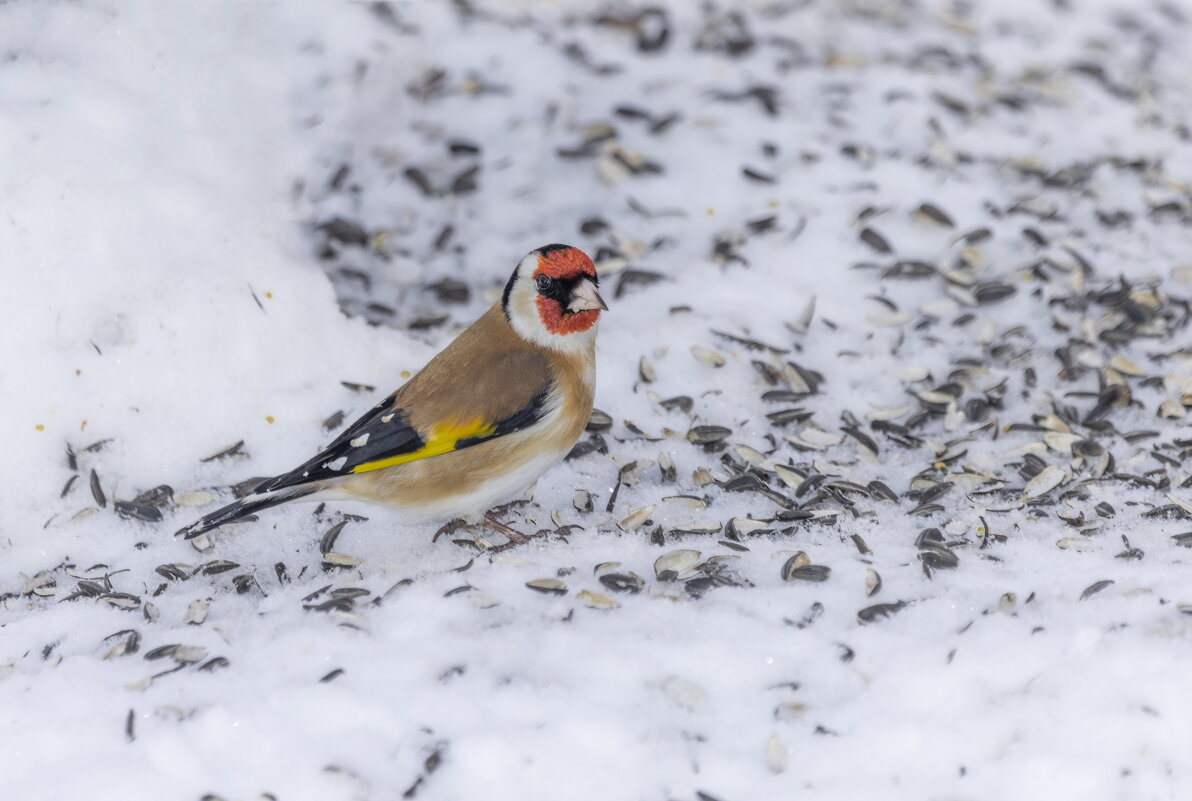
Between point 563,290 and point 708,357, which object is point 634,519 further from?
point 708,357

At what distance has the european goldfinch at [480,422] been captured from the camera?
380 cm

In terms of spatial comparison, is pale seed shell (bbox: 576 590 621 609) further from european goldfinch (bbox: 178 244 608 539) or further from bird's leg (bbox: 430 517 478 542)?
bird's leg (bbox: 430 517 478 542)

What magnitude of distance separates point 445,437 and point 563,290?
665mm

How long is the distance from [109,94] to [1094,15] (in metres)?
6.39

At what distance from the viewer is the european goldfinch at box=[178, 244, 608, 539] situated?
12.5ft

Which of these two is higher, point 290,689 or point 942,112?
point 942,112

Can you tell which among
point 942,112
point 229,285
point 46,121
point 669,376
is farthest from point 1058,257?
point 46,121

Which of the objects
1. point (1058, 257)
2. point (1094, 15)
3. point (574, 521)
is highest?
point (1094, 15)

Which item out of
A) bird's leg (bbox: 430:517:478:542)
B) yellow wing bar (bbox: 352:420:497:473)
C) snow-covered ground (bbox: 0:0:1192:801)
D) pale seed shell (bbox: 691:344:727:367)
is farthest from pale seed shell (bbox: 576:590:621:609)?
pale seed shell (bbox: 691:344:727:367)

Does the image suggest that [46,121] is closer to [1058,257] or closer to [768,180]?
[768,180]

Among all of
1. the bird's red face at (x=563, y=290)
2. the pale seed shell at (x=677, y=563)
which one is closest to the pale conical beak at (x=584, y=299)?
the bird's red face at (x=563, y=290)

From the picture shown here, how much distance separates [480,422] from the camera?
383cm

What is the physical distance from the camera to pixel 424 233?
5.88 meters

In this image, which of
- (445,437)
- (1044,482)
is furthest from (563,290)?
(1044,482)
